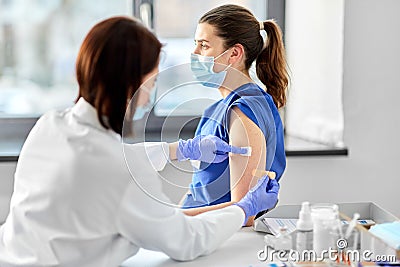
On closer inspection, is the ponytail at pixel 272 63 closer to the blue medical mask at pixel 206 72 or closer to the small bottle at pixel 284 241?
the blue medical mask at pixel 206 72

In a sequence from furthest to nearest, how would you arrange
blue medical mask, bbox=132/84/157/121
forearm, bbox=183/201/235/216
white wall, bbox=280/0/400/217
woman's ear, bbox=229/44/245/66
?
white wall, bbox=280/0/400/217, woman's ear, bbox=229/44/245/66, forearm, bbox=183/201/235/216, blue medical mask, bbox=132/84/157/121

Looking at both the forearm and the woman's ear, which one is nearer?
the forearm

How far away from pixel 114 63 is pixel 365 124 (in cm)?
157

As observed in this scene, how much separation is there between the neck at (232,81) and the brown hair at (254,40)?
116 mm

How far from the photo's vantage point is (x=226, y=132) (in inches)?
71.4

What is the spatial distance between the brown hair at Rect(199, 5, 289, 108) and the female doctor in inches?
20.3

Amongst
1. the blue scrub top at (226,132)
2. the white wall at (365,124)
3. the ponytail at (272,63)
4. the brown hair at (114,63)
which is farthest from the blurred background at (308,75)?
the brown hair at (114,63)

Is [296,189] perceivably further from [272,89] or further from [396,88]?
[272,89]

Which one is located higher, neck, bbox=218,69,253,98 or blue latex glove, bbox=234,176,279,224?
neck, bbox=218,69,253,98

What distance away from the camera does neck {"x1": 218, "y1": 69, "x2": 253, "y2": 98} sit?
5.91ft

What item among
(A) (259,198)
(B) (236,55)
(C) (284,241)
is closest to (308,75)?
(B) (236,55)

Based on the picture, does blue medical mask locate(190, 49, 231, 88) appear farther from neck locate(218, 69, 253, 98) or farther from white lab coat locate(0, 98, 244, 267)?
white lab coat locate(0, 98, 244, 267)

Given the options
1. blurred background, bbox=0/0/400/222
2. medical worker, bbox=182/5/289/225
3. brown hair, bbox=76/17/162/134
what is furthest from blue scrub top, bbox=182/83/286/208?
blurred background, bbox=0/0/400/222

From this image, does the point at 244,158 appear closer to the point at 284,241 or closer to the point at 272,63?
the point at 284,241
